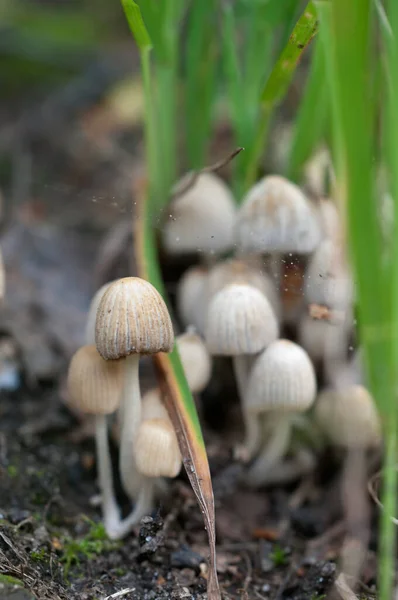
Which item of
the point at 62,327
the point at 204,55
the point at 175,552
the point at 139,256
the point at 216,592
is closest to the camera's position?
the point at 216,592

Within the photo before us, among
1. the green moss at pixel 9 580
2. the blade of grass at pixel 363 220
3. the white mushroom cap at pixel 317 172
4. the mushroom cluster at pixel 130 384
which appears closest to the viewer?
the blade of grass at pixel 363 220

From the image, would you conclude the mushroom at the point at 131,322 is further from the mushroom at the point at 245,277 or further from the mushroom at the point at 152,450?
the mushroom at the point at 245,277

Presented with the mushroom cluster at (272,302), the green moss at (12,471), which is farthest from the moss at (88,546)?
the mushroom cluster at (272,302)

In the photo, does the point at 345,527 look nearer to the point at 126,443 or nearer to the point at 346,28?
the point at 126,443

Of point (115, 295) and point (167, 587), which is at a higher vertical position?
point (115, 295)

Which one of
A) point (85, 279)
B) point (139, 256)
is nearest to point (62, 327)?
point (85, 279)
